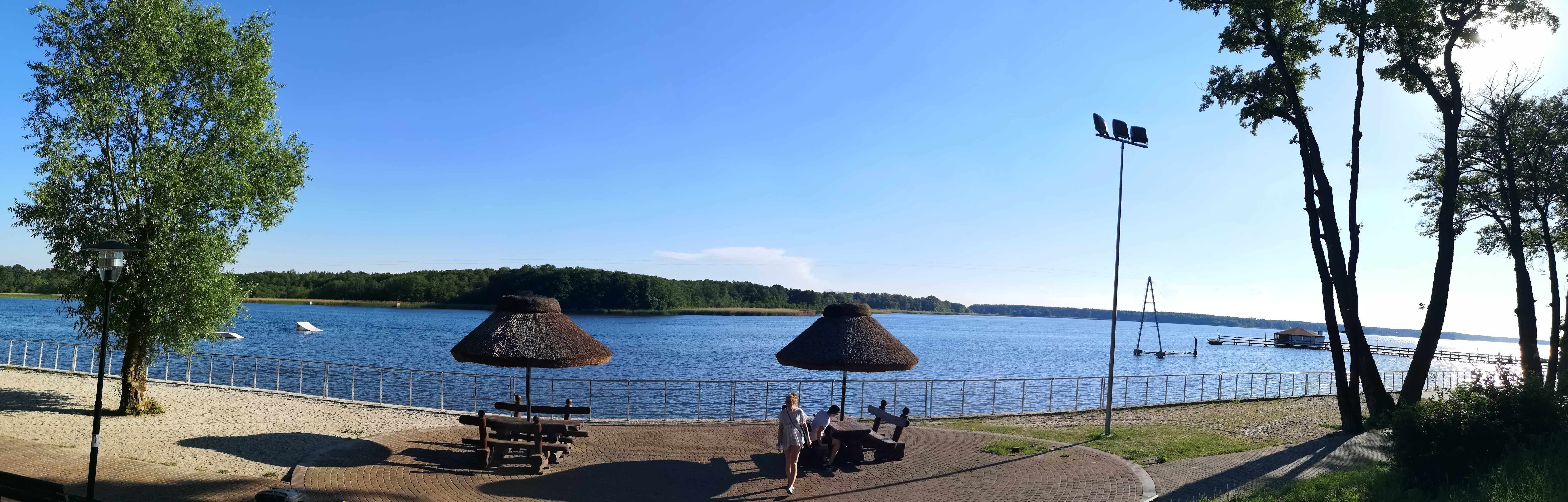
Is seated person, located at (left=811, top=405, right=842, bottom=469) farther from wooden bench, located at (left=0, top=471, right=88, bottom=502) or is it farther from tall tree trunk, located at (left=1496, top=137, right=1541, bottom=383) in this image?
tall tree trunk, located at (left=1496, top=137, right=1541, bottom=383)

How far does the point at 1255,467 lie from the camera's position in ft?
41.1

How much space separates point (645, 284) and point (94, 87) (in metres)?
120

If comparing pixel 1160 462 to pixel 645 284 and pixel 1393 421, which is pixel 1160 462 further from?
pixel 645 284

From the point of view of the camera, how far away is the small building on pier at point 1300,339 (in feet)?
360

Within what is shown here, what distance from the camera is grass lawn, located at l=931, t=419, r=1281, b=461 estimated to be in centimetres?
1372

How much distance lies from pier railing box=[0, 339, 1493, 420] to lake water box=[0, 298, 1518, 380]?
1.33m

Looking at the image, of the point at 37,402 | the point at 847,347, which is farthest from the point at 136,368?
the point at 847,347

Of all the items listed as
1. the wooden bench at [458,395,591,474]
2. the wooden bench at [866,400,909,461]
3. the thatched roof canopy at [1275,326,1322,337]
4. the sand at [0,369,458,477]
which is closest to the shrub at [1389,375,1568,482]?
the wooden bench at [866,400,909,461]

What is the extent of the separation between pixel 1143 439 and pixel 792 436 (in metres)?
8.46

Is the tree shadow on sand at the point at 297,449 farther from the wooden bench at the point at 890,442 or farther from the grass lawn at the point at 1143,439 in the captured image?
the grass lawn at the point at 1143,439

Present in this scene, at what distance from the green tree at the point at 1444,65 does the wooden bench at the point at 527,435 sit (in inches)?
683

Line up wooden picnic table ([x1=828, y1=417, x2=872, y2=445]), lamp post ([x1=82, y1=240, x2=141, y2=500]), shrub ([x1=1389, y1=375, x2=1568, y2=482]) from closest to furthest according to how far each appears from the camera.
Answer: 1. lamp post ([x1=82, y1=240, x2=141, y2=500])
2. shrub ([x1=1389, y1=375, x2=1568, y2=482])
3. wooden picnic table ([x1=828, y1=417, x2=872, y2=445])

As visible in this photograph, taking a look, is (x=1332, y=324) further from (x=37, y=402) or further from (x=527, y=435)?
(x=37, y=402)

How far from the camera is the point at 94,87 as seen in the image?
1507 centimetres
